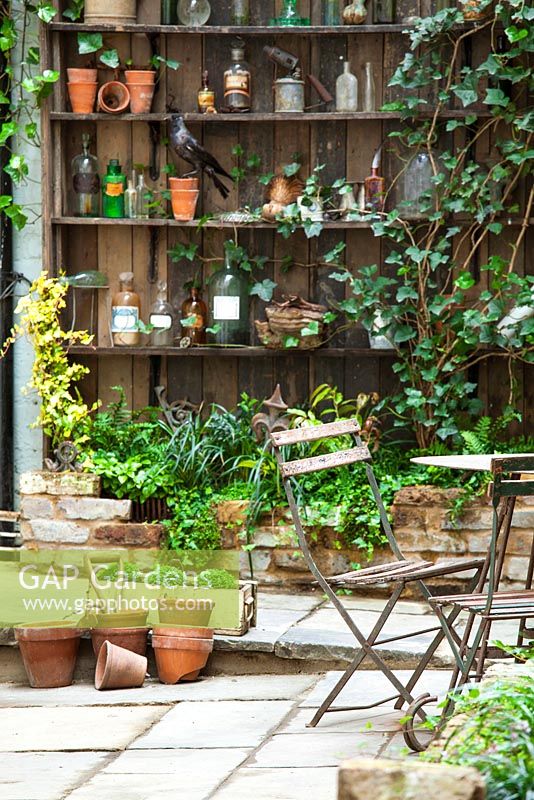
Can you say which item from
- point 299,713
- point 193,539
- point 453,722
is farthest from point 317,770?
point 193,539

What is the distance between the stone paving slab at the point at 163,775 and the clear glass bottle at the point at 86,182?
316 cm

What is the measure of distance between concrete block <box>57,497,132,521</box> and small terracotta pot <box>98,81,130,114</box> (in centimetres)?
191

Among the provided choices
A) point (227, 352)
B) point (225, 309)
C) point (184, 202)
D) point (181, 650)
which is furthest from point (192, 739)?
point (184, 202)

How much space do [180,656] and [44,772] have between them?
116cm

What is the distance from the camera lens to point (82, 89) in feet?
18.9

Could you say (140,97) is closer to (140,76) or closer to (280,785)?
(140,76)

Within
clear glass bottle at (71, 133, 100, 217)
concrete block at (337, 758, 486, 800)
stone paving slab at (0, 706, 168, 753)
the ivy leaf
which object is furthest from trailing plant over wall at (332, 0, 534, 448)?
concrete block at (337, 758, 486, 800)

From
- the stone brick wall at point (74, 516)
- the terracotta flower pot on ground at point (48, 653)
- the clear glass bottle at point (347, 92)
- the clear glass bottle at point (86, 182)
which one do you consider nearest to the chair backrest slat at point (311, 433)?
the terracotta flower pot on ground at point (48, 653)

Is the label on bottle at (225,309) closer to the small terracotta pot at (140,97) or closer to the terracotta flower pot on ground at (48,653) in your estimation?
the small terracotta pot at (140,97)

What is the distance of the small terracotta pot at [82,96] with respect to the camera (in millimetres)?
5766

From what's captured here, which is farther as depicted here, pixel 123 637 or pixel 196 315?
pixel 196 315

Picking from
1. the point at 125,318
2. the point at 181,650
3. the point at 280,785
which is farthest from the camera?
the point at 125,318

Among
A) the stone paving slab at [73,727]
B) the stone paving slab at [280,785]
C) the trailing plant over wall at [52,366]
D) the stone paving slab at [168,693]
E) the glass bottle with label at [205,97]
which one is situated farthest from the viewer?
the glass bottle with label at [205,97]

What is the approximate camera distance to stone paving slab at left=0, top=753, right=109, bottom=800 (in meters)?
3.12
